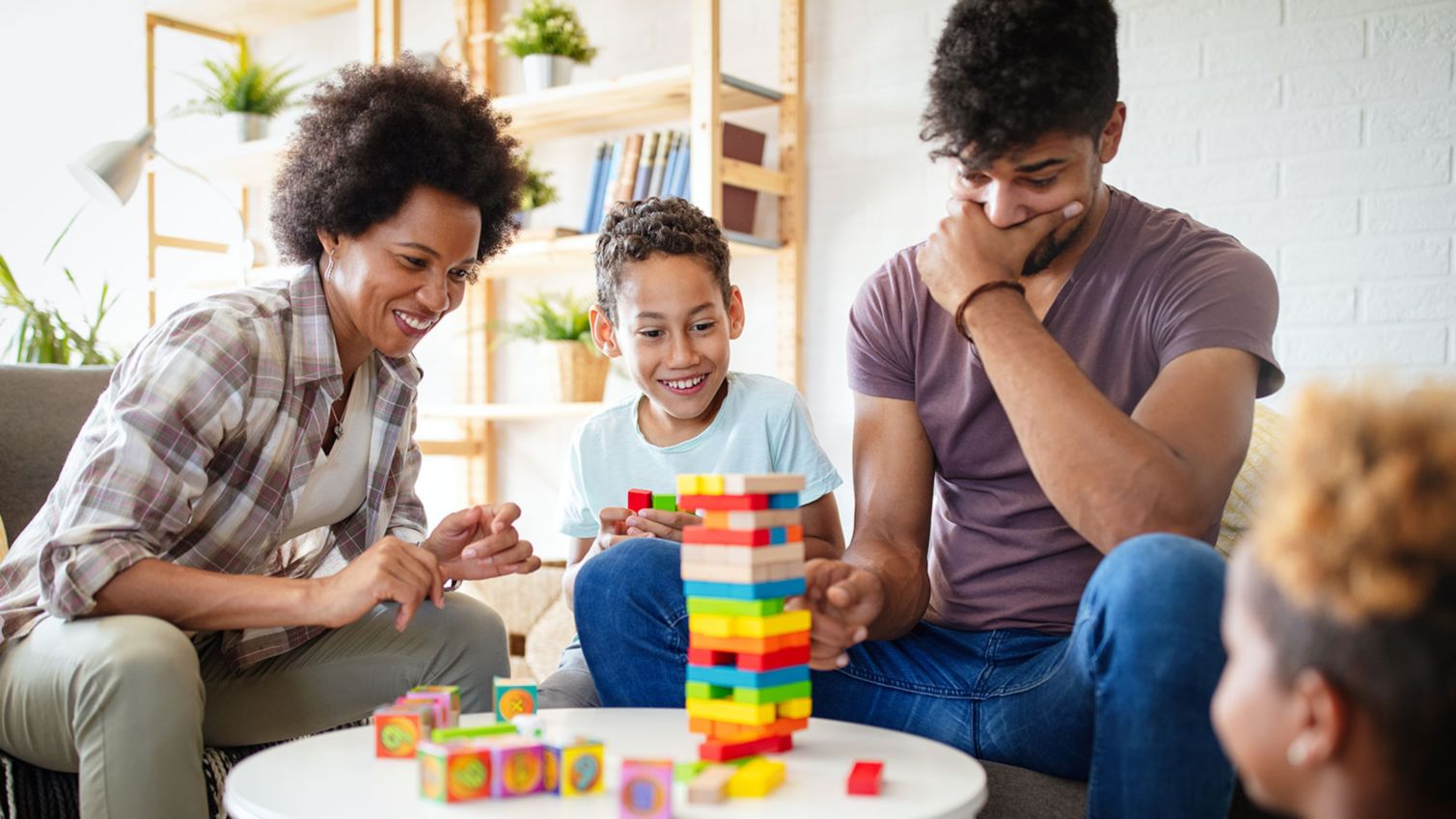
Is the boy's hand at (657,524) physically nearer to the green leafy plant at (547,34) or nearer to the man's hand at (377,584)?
the man's hand at (377,584)

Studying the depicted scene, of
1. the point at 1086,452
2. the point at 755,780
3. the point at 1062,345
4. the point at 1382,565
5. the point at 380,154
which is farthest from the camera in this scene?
the point at 380,154

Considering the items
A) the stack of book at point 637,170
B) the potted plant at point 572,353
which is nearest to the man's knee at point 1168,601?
the stack of book at point 637,170

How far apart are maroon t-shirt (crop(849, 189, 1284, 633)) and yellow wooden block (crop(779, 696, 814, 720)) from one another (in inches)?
17.4

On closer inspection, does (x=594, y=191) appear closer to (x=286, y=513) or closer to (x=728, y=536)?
(x=286, y=513)

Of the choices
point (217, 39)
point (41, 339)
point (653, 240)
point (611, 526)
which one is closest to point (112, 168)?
point (41, 339)

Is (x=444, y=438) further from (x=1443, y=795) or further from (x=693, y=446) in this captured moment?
(x=1443, y=795)

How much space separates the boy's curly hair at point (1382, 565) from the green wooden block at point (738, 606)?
1.64ft

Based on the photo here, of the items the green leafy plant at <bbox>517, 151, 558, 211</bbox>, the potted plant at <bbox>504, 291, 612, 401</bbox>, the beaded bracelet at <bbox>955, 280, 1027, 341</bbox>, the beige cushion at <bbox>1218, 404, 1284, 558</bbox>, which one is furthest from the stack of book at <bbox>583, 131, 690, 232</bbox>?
the beaded bracelet at <bbox>955, 280, 1027, 341</bbox>

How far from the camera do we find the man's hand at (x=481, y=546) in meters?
1.70

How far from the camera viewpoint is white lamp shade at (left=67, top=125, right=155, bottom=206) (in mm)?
3135

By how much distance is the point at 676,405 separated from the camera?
2.03 m

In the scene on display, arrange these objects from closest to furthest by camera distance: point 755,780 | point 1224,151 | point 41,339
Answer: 1. point 755,780
2. point 1224,151
3. point 41,339

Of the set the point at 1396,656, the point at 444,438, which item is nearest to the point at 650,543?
the point at 1396,656

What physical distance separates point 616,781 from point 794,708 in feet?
0.62
